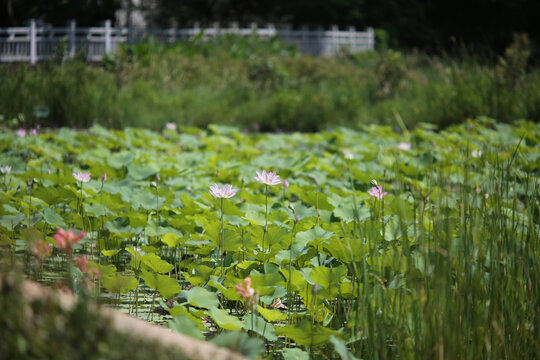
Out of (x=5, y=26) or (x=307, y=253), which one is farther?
(x=5, y=26)

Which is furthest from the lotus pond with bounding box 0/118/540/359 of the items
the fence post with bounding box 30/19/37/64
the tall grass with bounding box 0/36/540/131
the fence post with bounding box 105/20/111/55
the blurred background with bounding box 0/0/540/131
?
the fence post with bounding box 30/19/37/64

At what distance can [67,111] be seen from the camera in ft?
17.8

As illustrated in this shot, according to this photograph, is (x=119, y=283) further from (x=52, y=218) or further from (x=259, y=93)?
(x=259, y=93)

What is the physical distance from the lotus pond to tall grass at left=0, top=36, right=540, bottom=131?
2674mm

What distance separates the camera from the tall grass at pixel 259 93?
5.51 metres

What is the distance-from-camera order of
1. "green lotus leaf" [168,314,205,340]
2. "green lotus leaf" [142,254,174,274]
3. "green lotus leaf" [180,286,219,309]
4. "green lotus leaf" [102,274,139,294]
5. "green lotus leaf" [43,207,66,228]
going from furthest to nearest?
"green lotus leaf" [43,207,66,228] < "green lotus leaf" [142,254,174,274] < "green lotus leaf" [180,286,219,309] < "green lotus leaf" [102,274,139,294] < "green lotus leaf" [168,314,205,340]

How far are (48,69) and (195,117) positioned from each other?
180 cm

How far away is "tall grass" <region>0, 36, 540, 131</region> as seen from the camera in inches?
217

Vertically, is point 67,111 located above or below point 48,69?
below

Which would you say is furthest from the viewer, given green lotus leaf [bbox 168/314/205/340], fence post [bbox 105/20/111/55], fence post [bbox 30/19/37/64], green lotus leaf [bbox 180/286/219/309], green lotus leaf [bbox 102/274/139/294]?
fence post [bbox 105/20/111/55]

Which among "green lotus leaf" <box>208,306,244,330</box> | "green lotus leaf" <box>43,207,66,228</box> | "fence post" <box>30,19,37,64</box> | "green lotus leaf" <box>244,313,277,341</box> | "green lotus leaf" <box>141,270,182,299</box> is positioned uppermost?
"fence post" <box>30,19,37,64</box>

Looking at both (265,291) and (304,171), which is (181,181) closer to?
(304,171)

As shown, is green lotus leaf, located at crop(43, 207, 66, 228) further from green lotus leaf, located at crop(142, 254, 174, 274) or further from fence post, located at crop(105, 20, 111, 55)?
fence post, located at crop(105, 20, 111, 55)

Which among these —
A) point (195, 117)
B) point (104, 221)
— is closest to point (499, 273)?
point (104, 221)
